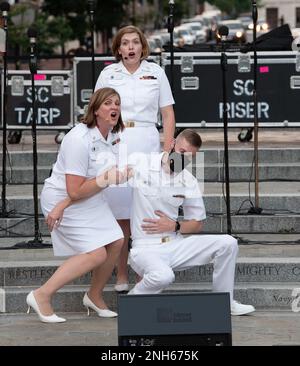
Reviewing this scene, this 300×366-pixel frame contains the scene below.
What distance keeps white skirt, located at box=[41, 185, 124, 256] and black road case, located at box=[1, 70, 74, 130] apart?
5809mm

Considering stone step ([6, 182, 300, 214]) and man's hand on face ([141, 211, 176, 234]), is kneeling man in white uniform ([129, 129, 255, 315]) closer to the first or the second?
man's hand on face ([141, 211, 176, 234])

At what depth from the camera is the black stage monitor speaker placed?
301 inches

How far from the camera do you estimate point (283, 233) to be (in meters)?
11.1

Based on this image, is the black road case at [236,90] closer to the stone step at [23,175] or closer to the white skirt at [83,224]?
the stone step at [23,175]

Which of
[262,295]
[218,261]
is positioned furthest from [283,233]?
[218,261]

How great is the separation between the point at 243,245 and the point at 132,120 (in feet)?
5.28

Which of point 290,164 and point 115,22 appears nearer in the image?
point 290,164

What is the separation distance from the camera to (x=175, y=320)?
302 inches

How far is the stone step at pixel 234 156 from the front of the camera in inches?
499

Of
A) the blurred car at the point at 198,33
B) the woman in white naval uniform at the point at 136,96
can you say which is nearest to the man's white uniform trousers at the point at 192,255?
the woman in white naval uniform at the point at 136,96

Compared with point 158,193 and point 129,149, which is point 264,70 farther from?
point 158,193

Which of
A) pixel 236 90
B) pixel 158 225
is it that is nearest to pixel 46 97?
pixel 236 90

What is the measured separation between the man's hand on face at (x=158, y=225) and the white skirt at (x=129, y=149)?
42 centimetres
